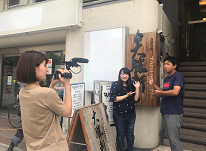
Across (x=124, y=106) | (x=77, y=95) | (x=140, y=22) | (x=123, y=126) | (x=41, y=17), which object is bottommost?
(x=123, y=126)

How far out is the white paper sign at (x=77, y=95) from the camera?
144 inches

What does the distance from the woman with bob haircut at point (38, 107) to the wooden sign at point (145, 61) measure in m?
2.64

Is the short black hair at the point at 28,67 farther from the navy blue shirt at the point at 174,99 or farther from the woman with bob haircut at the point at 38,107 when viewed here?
the navy blue shirt at the point at 174,99

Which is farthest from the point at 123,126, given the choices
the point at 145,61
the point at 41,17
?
the point at 41,17

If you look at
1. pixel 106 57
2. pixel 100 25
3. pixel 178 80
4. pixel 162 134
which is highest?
pixel 100 25

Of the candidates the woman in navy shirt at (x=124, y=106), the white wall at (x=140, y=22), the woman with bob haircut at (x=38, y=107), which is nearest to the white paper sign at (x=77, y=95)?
the woman in navy shirt at (x=124, y=106)

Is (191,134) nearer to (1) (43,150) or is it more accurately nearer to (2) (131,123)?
(2) (131,123)

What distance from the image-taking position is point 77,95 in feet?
12.3

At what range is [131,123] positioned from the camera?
3318 mm

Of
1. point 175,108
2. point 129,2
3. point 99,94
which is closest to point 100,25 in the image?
point 129,2

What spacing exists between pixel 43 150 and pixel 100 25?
3.71 metres

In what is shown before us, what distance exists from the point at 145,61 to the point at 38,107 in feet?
9.50

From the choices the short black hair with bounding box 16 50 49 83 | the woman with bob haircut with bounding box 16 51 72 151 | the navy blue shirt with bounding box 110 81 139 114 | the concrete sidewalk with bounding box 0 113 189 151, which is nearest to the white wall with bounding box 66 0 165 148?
the concrete sidewalk with bounding box 0 113 189 151

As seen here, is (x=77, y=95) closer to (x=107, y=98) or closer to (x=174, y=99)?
(x=107, y=98)
